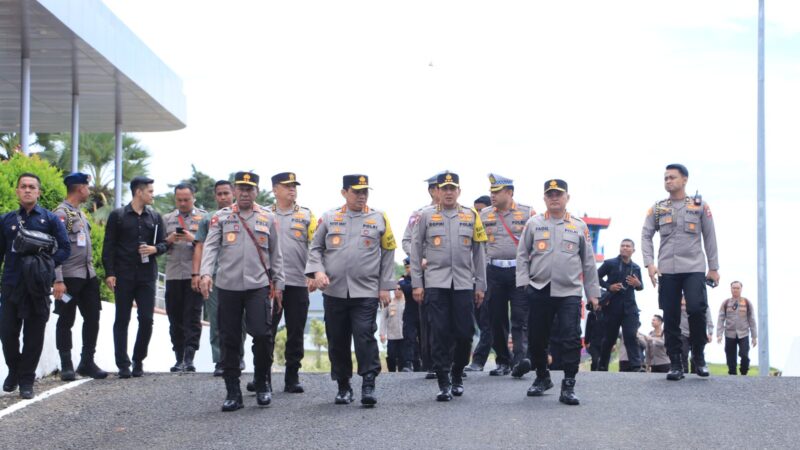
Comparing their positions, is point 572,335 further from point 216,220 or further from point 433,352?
point 216,220

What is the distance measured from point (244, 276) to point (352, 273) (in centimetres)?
102

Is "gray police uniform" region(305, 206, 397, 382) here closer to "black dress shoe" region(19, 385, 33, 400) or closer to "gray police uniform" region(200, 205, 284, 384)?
"gray police uniform" region(200, 205, 284, 384)

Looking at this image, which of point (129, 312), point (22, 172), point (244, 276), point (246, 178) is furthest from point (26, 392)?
point (22, 172)

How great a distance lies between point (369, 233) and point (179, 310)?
13.7ft

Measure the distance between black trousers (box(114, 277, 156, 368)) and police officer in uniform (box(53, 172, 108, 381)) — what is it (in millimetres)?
248

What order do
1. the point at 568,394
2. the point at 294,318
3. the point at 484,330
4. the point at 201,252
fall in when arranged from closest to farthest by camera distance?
the point at 568,394
the point at 294,318
the point at 201,252
the point at 484,330

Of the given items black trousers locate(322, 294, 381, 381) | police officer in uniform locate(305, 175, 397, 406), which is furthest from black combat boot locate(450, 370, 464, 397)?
police officer in uniform locate(305, 175, 397, 406)

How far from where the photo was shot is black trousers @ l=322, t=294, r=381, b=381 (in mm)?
10398

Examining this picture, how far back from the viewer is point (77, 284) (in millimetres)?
12461

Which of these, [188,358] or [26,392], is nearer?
[26,392]

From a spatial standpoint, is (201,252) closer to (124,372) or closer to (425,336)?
(124,372)

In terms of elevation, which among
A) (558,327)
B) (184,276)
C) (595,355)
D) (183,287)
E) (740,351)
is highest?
(184,276)

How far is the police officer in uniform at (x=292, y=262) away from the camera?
11297 millimetres

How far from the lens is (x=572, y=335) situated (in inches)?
420
